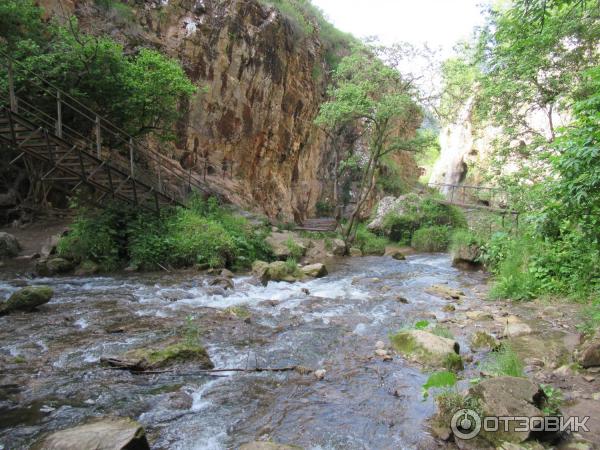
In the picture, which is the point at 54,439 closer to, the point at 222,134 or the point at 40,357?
the point at 40,357

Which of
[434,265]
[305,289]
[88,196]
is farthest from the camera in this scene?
[434,265]

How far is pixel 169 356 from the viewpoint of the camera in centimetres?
445

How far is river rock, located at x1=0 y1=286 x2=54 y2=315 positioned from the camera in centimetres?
608

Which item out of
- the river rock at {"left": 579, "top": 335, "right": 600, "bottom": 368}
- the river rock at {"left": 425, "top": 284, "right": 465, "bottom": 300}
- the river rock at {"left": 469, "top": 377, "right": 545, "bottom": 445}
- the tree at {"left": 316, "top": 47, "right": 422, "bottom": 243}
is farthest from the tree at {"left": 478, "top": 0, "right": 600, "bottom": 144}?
the river rock at {"left": 469, "top": 377, "right": 545, "bottom": 445}

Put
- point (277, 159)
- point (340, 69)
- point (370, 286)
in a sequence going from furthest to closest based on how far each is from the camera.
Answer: point (277, 159) < point (340, 69) < point (370, 286)

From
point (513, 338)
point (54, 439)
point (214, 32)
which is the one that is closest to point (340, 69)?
point (214, 32)

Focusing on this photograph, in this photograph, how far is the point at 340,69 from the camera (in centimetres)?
1691

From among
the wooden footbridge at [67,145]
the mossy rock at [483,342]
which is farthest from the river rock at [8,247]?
the mossy rock at [483,342]

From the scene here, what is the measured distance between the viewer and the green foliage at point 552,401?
3.17 m

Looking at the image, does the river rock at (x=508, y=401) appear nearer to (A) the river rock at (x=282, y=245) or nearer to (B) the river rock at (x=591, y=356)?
(B) the river rock at (x=591, y=356)

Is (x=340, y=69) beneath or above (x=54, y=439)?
above

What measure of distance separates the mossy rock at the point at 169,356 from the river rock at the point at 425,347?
2.36 meters

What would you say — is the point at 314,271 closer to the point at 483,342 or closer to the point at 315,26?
the point at 483,342

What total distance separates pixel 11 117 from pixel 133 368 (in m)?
7.73
